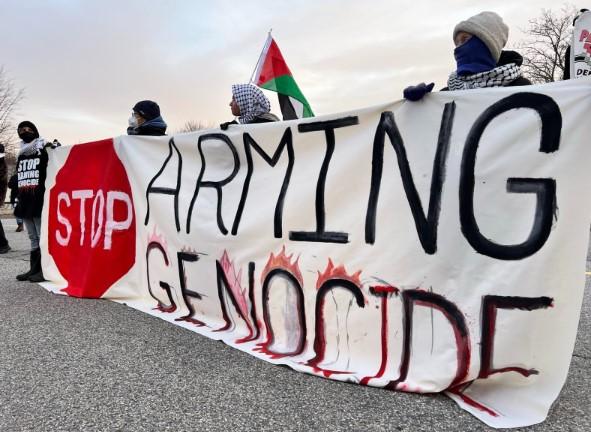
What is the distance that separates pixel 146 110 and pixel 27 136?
157 centimetres

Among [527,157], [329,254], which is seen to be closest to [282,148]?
[329,254]

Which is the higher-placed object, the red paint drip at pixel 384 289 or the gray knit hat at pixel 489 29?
the gray knit hat at pixel 489 29

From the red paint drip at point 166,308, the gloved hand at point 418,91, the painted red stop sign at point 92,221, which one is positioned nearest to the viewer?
the gloved hand at point 418,91

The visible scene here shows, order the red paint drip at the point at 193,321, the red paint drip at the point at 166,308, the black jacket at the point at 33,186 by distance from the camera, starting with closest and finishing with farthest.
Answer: the red paint drip at the point at 193,321 → the red paint drip at the point at 166,308 → the black jacket at the point at 33,186

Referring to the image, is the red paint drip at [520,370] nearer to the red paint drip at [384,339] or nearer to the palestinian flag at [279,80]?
the red paint drip at [384,339]

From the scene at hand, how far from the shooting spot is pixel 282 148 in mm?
3031

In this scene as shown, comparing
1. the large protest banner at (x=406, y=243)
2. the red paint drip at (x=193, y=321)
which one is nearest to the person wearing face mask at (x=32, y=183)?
the large protest banner at (x=406, y=243)

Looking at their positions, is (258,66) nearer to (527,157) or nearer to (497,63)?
(497,63)

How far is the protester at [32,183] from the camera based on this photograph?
4988mm

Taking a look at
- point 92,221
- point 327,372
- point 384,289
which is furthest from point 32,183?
point 384,289

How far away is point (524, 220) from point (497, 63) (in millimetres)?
1126

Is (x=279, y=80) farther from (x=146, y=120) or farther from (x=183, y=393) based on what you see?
(x=183, y=393)

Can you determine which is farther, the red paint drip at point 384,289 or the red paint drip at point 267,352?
the red paint drip at point 267,352

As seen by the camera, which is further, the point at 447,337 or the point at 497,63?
the point at 497,63
